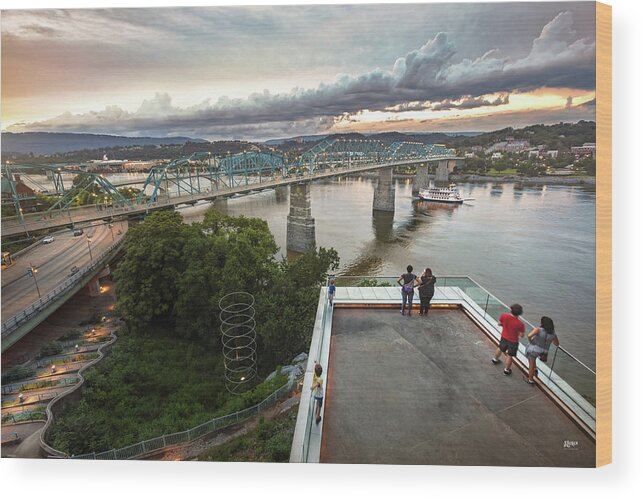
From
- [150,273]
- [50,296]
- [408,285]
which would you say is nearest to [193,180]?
[150,273]

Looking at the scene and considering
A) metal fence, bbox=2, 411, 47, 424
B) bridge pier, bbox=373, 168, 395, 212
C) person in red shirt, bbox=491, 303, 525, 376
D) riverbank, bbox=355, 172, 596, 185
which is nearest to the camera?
person in red shirt, bbox=491, 303, 525, 376

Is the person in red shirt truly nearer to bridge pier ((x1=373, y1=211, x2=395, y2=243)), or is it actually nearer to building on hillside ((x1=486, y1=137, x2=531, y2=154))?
building on hillside ((x1=486, y1=137, x2=531, y2=154))

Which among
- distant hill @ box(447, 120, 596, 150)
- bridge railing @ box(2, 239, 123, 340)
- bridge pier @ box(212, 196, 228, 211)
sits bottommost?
bridge railing @ box(2, 239, 123, 340)

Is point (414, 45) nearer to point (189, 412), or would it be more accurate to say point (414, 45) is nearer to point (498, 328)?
point (498, 328)

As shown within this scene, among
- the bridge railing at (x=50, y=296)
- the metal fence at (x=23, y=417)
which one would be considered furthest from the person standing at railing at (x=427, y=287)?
the bridge railing at (x=50, y=296)

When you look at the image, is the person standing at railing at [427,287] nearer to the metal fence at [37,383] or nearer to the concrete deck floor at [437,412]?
the concrete deck floor at [437,412]

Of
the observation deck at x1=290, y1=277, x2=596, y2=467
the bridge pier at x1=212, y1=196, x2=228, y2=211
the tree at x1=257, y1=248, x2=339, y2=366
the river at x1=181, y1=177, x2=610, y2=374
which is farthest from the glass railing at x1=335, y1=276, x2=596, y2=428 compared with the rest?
the bridge pier at x1=212, y1=196, x2=228, y2=211
